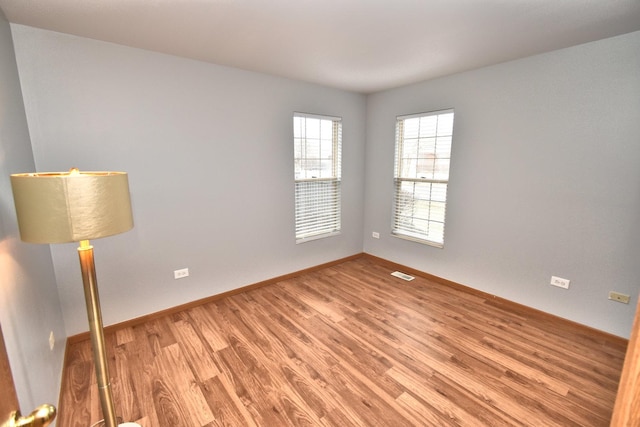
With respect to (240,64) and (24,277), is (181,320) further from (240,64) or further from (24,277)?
(240,64)

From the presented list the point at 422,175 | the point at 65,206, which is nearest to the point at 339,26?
the point at 65,206

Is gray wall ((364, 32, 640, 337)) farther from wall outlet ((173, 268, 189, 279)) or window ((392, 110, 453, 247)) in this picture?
wall outlet ((173, 268, 189, 279))

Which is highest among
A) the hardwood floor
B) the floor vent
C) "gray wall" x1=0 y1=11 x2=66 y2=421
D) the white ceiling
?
the white ceiling

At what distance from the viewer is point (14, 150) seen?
1.68 meters

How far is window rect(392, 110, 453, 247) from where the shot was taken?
3.51m

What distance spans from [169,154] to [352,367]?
8.06 ft

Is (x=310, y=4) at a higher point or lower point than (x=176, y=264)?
higher

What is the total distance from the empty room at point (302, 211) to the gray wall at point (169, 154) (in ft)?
0.06

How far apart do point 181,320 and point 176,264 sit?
1.80 feet

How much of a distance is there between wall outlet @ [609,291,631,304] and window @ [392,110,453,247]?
154 cm

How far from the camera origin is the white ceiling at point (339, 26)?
1.83m

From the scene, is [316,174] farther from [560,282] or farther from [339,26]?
[560,282]

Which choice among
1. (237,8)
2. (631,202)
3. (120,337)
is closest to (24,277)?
(120,337)

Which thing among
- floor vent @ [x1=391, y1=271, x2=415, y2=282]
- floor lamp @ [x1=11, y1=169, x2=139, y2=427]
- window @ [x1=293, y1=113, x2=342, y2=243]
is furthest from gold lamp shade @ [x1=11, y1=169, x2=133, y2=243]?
floor vent @ [x1=391, y1=271, x2=415, y2=282]
